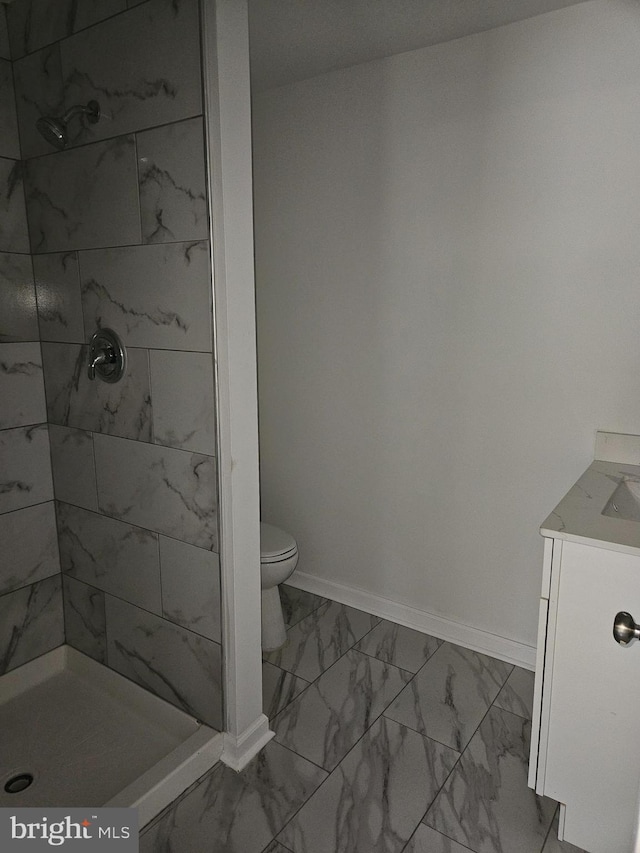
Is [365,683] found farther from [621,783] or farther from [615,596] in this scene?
[615,596]

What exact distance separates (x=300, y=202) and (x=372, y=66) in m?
0.61

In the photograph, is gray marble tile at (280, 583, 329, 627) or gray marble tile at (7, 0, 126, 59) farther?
gray marble tile at (280, 583, 329, 627)

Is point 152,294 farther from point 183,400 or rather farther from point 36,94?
point 36,94

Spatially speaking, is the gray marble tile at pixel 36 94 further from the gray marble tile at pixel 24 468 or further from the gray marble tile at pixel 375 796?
the gray marble tile at pixel 375 796

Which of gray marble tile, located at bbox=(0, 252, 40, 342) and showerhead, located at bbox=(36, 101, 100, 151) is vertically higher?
showerhead, located at bbox=(36, 101, 100, 151)

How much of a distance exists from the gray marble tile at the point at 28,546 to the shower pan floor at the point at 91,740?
1.10 feet

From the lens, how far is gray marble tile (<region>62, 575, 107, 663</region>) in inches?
90.3

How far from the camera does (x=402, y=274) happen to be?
2529 mm

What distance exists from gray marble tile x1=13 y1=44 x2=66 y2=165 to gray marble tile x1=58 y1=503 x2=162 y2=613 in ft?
4.05

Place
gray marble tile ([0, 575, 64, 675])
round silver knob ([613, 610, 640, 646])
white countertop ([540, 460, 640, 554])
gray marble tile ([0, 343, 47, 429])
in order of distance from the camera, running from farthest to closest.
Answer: gray marble tile ([0, 575, 64, 675])
gray marble tile ([0, 343, 47, 429])
white countertop ([540, 460, 640, 554])
round silver knob ([613, 610, 640, 646])

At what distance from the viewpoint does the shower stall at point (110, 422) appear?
5.70 ft

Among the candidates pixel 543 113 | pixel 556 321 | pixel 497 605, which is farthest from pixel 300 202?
pixel 497 605

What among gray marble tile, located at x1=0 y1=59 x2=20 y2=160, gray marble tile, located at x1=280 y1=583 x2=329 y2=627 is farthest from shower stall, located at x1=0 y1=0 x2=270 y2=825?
gray marble tile, located at x1=280 y1=583 x2=329 y2=627

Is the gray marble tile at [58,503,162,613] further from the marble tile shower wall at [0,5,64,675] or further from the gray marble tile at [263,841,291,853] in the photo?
the gray marble tile at [263,841,291,853]
